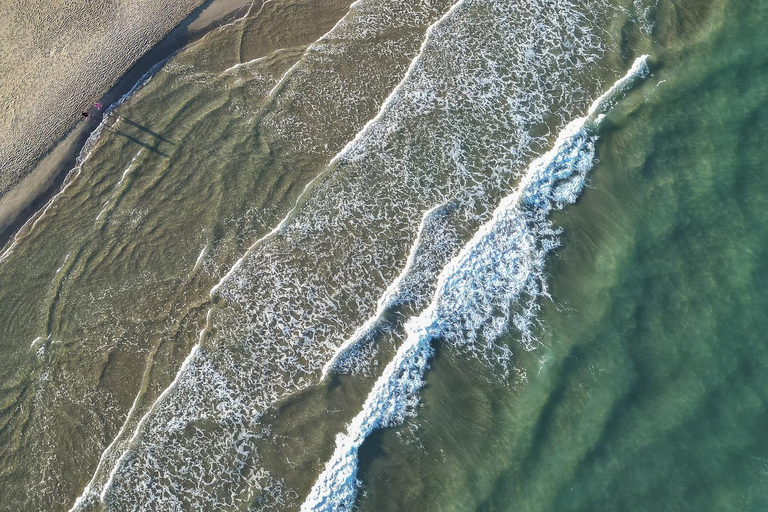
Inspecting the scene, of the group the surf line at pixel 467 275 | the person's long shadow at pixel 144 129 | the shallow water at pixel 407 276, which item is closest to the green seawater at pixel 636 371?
the shallow water at pixel 407 276

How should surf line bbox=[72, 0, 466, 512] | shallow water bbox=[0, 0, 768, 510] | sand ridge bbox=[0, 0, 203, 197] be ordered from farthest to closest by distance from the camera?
sand ridge bbox=[0, 0, 203, 197], surf line bbox=[72, 0, 466, 512], shallow water bbox=[0, 0, 768, 510]

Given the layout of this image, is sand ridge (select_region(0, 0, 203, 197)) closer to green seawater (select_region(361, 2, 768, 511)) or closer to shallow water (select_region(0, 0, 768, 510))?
shallow water (select_region(0, 0, 768, 510))

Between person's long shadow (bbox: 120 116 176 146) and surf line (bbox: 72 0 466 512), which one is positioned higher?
person's long shadow (bbox: 120 116 176 146)

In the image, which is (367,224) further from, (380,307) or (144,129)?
(144,129)

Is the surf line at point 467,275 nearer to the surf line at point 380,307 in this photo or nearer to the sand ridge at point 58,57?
the surf line at point 380,307

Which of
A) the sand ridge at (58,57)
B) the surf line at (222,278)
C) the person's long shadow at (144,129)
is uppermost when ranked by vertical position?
the sand ridge at (58,57)

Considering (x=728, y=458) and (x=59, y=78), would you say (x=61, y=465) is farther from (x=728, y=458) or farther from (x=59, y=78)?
(x=728, y=458)

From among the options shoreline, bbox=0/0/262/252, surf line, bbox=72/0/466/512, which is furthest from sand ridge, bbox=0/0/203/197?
surf line, bbox=72/0/466/512
